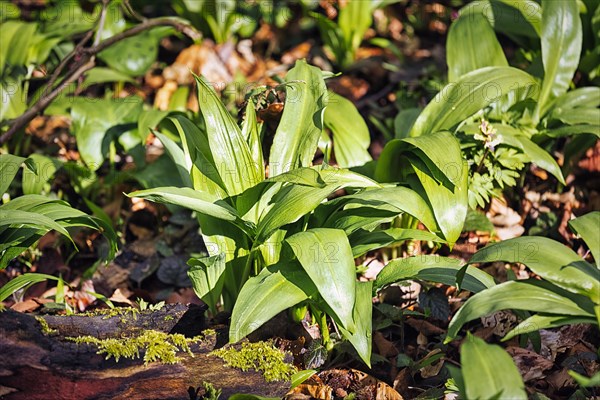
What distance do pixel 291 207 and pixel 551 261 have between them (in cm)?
87

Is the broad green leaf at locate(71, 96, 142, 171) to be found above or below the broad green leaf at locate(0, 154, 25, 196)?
below

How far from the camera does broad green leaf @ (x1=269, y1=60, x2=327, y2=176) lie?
2793mm

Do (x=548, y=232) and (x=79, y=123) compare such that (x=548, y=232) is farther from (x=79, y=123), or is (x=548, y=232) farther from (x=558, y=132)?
(x=79, y=123)

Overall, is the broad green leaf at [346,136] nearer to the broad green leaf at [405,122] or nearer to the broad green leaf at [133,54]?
the broad green leaf at [405,122]

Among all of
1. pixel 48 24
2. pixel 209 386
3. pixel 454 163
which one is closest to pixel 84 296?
pixel 209 386

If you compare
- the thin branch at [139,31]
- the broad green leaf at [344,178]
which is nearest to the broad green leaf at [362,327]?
the broad green leaf at [344,178]

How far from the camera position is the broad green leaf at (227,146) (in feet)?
8.77

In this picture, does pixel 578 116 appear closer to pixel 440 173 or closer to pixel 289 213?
pixel 440 173

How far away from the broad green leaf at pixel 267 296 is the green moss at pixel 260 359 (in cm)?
18

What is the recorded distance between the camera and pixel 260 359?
2424 mm

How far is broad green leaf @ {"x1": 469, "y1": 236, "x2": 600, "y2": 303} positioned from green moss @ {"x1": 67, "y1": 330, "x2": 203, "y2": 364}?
3.37 ft

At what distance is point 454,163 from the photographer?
2.69 metres

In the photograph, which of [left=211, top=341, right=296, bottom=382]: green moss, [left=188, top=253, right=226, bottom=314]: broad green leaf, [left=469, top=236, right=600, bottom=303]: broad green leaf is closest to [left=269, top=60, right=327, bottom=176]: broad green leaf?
[left=188, top=253, right=226, bottom=314]: broad green leaf

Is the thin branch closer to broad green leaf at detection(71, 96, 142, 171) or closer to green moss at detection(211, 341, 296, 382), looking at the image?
broad green leaf at detection(71, 96, 142, 171)
